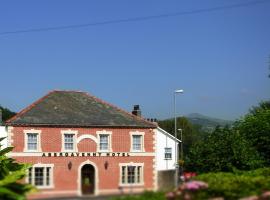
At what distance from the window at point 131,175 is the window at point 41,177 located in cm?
111

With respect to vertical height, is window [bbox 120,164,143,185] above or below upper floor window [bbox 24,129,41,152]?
below

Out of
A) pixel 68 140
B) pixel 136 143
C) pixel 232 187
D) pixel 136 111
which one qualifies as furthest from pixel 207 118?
pixel 232 187

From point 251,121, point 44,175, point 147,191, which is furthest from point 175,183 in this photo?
point 251,121

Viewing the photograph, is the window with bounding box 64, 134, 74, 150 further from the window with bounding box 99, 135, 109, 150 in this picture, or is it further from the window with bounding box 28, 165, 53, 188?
the window with bounding box 28, 165, 53, 188

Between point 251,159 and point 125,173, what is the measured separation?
67.1 ft

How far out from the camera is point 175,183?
8586mm

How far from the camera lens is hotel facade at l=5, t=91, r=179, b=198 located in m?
7.85

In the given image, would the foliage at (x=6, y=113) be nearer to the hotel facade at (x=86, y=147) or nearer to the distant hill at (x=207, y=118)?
the distant hill at (x=207, y=118)

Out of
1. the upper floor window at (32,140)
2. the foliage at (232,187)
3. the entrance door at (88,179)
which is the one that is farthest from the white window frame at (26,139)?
the entrance door at (88,179)

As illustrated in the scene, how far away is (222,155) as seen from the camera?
2620 cm

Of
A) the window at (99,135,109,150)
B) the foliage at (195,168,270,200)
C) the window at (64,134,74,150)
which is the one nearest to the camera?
the foliage at (195,168,270,200)

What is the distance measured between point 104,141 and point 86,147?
3.04m

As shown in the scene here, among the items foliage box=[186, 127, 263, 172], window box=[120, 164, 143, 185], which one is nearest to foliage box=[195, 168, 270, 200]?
window box=[120, 164, 143, 185]

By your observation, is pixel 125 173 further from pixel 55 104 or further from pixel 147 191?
pixel 55 104
